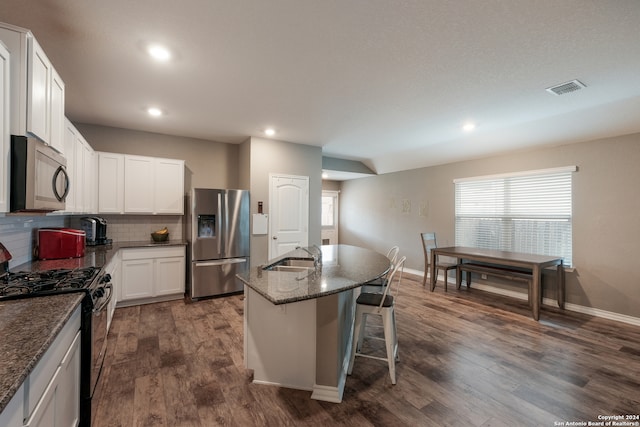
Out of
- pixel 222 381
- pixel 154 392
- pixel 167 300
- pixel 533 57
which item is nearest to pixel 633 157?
pixel 533 57

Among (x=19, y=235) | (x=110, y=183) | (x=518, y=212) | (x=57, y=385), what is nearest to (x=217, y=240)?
(x=110, y=183)

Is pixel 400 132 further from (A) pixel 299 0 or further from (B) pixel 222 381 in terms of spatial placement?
(B) pixel 222 381

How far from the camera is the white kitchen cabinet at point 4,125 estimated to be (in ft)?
4.48

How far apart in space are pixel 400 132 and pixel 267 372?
3.69m

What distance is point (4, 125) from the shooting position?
139 centimetres

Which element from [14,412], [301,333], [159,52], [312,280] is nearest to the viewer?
[14,412]

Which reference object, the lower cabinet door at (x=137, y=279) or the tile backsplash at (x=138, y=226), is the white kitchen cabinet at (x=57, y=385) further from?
the tile backsplash at (x=138, y=226)

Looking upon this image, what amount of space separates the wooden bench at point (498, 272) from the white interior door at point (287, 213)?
275 centimetres

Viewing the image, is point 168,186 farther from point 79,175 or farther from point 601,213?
point 601,213

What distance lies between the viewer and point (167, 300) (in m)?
4.14

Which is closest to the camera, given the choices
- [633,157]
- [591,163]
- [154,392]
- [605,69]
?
[154,392]

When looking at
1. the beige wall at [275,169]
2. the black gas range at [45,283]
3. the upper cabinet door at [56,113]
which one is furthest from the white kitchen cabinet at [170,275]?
the upper cabinet door at [56,113]

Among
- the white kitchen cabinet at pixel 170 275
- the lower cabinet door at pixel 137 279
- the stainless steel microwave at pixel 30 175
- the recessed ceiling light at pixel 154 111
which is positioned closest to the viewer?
the stainless steel microwave at pixel 30 175

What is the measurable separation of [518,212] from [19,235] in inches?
244
